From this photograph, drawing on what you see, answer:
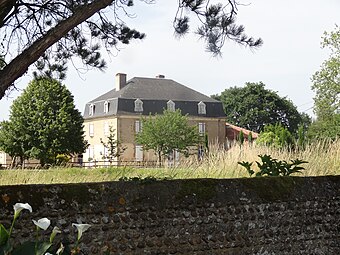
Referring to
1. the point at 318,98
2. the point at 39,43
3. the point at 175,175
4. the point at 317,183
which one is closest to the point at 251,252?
the point at 317,183

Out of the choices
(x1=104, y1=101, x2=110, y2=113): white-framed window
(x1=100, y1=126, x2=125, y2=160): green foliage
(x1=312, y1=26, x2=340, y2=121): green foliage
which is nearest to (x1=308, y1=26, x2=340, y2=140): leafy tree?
(x1=312, y1=26, x2=340, y2=121): green foliage

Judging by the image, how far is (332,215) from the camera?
584cm

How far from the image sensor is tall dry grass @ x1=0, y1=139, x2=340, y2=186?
7227 mm

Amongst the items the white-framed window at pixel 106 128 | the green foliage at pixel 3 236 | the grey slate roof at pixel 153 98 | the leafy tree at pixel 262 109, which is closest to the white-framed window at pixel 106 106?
the grey slate roof at pixel 153 98

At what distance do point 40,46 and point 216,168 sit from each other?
118 inches

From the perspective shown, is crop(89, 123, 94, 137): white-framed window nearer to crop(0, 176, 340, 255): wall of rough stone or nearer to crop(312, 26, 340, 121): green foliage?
crop(312, 26, 340, 121): green foliage

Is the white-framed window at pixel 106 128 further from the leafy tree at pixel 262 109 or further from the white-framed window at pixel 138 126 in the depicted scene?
the leafy tree at pixel 262 109

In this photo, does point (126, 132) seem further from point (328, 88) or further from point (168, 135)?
point (328, 88)

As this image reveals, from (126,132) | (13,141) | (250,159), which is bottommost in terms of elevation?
(250,159)

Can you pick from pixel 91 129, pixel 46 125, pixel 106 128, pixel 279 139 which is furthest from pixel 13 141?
pixel 279 139

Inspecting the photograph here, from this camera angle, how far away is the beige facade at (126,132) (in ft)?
123

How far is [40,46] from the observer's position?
6.13m

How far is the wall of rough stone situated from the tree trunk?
2034mm

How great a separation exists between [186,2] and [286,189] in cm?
263
